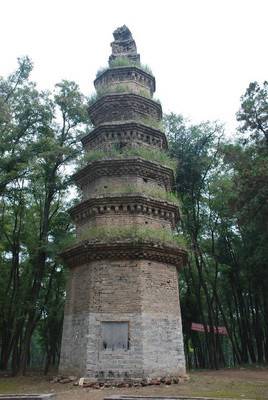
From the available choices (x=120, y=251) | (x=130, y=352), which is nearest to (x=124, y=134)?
(x=120, y=251)

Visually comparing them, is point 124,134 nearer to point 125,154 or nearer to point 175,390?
point 125,154

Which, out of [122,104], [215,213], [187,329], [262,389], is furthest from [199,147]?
[262,389]

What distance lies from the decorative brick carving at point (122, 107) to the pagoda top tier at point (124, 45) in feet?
7.78

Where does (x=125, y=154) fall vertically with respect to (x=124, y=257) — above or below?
above

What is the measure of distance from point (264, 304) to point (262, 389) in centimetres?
1542

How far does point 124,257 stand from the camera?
490 inches

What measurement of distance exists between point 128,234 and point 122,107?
18.4 ft

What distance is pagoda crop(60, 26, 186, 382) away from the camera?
11.4 meters

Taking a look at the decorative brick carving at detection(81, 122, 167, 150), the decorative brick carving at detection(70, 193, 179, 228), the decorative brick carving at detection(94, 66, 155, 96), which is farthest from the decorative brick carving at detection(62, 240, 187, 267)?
the decorative brick carving at detection(94, 66, 155, 96)

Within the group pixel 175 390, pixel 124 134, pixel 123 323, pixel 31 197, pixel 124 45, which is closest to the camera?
pixel 175 390

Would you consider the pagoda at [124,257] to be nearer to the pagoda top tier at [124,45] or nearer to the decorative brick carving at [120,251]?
the decorative brick carving at [120,251]

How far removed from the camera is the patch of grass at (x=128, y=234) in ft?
41.1

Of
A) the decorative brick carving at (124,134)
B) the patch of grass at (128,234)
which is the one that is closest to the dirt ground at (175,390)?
the patch of grass at (128,234)

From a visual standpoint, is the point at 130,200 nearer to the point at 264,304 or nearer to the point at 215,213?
the point at 215,213
